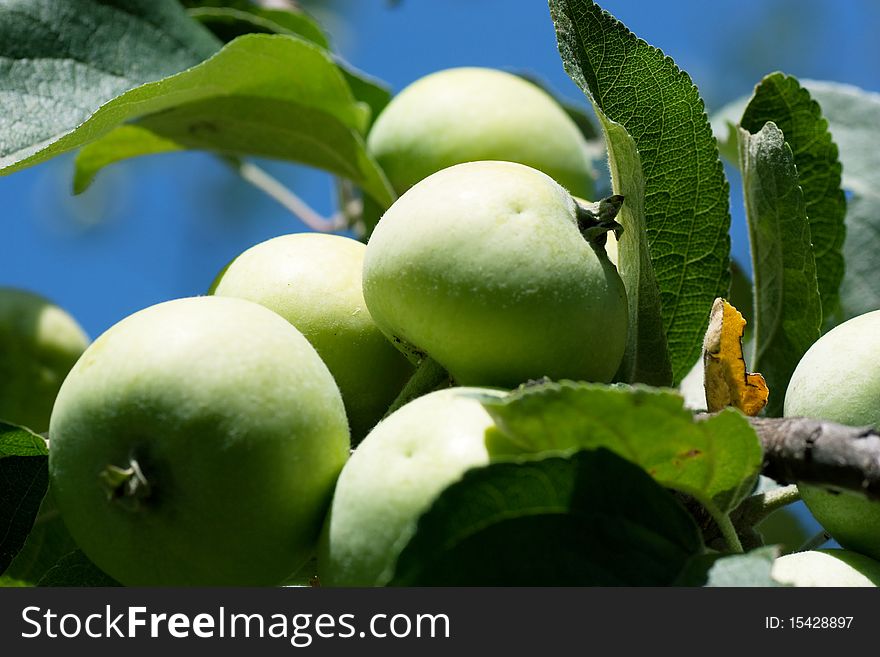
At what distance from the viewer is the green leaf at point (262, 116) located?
1469mm

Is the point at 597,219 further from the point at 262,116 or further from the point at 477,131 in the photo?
the point at 262,116

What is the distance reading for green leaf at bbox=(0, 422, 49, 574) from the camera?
3.67 ft

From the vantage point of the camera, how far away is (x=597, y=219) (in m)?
1.05

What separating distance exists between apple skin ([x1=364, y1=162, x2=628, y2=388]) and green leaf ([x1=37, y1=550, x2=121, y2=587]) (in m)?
0.39

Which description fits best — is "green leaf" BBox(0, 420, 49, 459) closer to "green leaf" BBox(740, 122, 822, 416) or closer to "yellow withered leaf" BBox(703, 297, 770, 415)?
"yellow withered leaf" BBox(703, 297, 770, 415)

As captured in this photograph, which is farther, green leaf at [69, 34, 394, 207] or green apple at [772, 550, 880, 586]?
green leaf at [69, 34, 394, 207]

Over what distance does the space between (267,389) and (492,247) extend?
24 centimetres

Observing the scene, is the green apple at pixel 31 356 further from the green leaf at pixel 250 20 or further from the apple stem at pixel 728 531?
the apple stem at pixel 728 531

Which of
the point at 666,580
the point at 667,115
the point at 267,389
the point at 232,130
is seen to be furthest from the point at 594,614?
the point at 232,130

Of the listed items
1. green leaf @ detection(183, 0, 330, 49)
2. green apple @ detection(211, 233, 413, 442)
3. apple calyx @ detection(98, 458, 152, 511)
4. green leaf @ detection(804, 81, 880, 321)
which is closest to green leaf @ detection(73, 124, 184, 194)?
green leaf @ detection(183, 0, 330, 49)

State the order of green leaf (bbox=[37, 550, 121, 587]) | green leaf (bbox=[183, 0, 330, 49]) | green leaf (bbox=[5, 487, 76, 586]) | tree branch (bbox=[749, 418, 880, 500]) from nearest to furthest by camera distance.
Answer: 1. tree branch (bbox=[749, 418, 880, 500])
2. green leaf (bbox=[37, 550, 121, 587])
3. green leaf (bbox=[5, 487, 76, 586])
4. green leaf (bbox=[183, 0, 330, 49])

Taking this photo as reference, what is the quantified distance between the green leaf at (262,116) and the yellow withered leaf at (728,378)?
2.40ft

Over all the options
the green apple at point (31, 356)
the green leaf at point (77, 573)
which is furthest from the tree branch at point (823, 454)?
the green apple at point (31, 356)

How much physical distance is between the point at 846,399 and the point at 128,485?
68 cm
